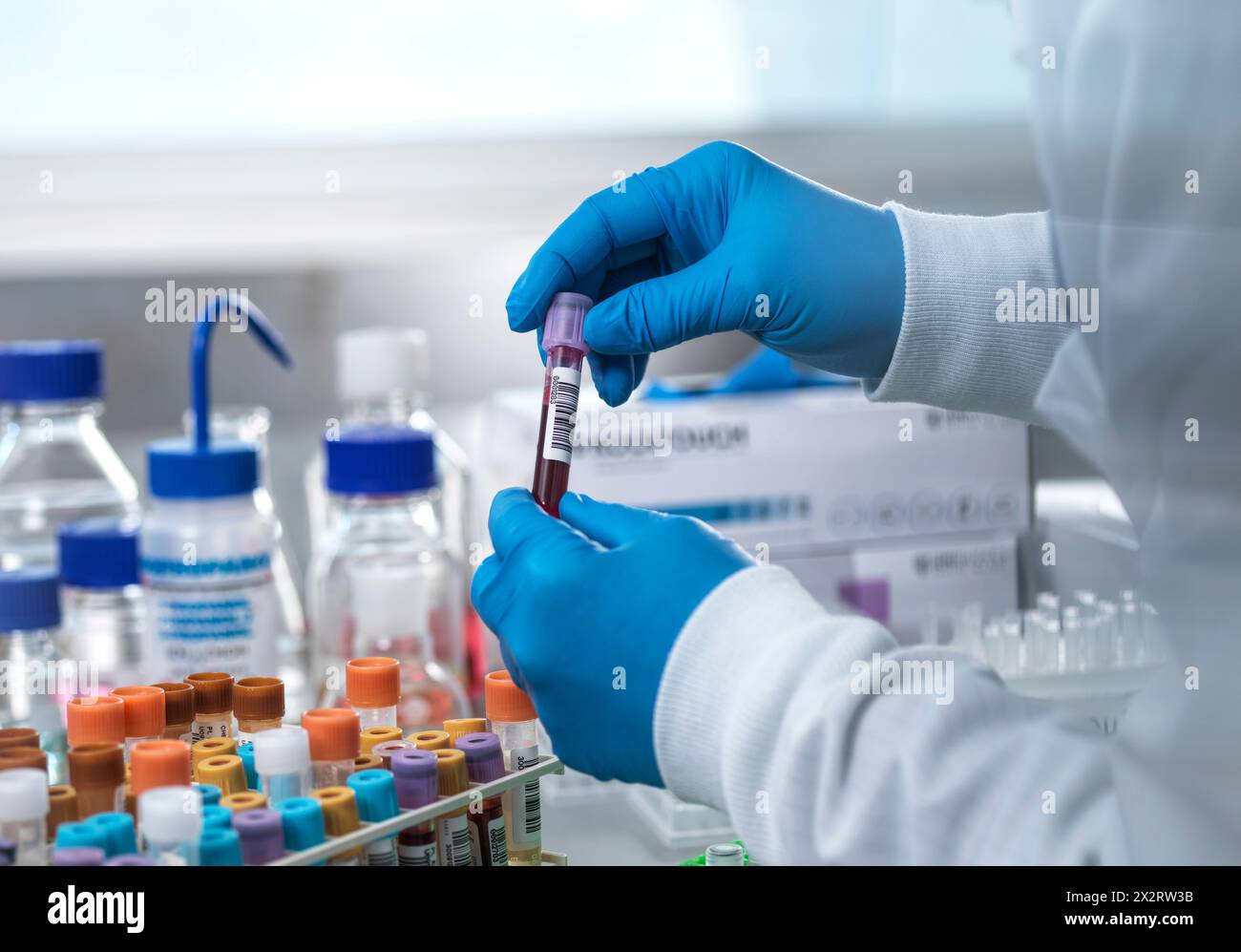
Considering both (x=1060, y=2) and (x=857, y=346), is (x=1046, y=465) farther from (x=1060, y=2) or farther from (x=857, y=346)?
(x=1060, y=2)

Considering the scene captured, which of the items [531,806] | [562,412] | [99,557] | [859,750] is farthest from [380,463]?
[859,750]

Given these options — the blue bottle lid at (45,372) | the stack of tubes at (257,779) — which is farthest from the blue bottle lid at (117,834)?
the blue bottle lid at (45,372)

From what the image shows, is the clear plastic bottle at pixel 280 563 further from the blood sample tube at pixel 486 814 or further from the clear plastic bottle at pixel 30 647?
the blood sample tube at pixel 486 814

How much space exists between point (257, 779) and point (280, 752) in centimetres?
3

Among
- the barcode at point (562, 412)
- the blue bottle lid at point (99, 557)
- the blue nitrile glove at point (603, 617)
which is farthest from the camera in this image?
the blue bottle lid at point (99, 557)

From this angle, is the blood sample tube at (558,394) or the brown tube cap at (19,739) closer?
the brown tube cap at (19,739)

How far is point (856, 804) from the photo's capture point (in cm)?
53

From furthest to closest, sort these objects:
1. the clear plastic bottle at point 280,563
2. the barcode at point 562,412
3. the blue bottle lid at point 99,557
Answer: the clear plastic bottle at point 280,563 → the blue bottle lid at point 99,557 → the barcode at point 562,412

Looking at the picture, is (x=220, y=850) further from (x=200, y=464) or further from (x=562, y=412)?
(x=200, y=464)

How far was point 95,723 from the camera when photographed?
608 mm

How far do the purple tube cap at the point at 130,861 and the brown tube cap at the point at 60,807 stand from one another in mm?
42

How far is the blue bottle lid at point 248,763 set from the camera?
60cm
